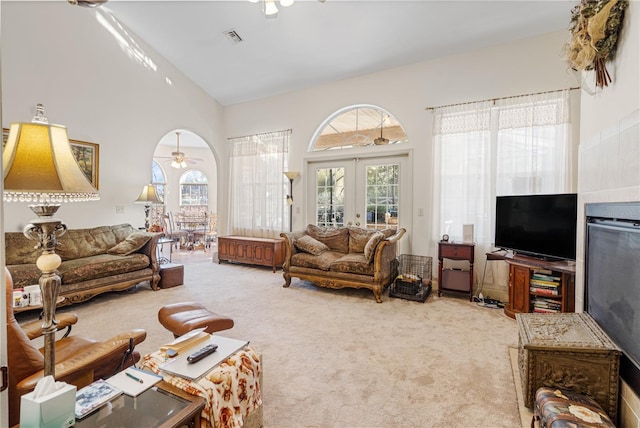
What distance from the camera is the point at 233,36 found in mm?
4703

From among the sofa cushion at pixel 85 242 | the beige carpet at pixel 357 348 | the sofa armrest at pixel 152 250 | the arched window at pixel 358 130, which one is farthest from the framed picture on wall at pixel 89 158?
the arched window at pixel 358 130

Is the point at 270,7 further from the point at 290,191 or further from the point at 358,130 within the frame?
the point at 290,191

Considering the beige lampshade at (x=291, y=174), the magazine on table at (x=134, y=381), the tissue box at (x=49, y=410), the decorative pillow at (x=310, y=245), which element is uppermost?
the beige lampshade at (x=291, y=174)

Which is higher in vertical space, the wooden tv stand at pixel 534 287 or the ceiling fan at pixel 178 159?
the ceiling fan at pixel 178 159

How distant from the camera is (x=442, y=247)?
4152 mm

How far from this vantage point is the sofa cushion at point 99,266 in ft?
11.9

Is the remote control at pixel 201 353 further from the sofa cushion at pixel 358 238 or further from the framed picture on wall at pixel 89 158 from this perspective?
the framed picture on wall at pixel 89 158

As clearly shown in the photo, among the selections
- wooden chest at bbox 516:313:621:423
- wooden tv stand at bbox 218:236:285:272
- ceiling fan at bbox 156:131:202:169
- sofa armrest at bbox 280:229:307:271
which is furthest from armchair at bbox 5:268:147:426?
ceiling fan at bbox 156:131:202:169

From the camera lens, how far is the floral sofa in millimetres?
3591

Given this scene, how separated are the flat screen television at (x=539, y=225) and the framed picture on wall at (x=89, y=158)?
5871mm

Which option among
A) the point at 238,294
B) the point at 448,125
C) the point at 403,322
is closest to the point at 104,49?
the point at 238,294

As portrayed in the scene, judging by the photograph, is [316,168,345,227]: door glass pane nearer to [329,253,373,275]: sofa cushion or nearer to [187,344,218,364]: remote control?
[329,253,373,275]: sofa cushion

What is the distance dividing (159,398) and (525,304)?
3565 millimetres

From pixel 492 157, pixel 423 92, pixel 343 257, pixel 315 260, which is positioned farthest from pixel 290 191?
pixel 492 157
